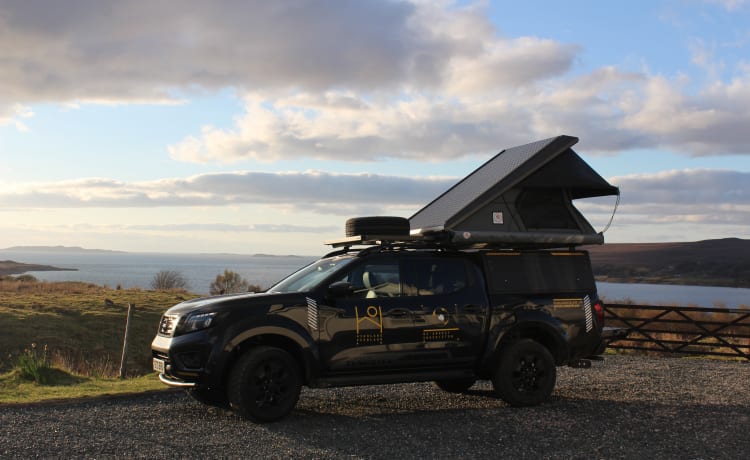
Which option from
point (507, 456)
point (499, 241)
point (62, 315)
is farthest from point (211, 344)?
point (62, 315)

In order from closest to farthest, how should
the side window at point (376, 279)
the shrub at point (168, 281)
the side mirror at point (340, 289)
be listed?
the side mirror at point (340, 289)
the side window at point (376, 279)
the shrub at point (168, 281)

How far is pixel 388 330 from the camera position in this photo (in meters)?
8.51

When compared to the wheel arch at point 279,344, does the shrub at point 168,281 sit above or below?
below

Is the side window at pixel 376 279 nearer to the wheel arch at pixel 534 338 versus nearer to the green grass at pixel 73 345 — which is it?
the wheel arch at pixel 534 338

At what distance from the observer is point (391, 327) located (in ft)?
28.0

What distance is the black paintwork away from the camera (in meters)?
7.88

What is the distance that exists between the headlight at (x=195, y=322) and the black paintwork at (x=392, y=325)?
0.04m

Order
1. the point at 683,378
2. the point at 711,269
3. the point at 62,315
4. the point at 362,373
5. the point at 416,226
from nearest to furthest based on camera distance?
the point at 362,373, the point at 416,226, the point at 683,378, the point at 62,315, the point at 711,269

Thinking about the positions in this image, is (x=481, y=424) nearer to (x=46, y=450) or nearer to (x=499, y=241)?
(x=499, y=241)

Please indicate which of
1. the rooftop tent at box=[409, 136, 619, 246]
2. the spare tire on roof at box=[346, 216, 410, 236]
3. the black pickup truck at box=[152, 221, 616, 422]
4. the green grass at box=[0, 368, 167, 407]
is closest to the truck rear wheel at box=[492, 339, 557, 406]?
the black pickup truck at box=[152, 221, 616, 422]

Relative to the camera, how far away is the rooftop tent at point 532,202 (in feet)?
30.9

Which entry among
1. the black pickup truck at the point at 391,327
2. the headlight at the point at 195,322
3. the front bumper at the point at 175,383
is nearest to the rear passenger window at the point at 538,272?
the black pickup truck at the point at 391,327

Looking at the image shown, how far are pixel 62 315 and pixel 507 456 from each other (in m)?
29.5

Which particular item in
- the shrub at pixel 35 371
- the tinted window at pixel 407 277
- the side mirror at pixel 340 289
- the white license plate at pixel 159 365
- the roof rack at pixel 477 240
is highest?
the roof rack at pixel 477 240
